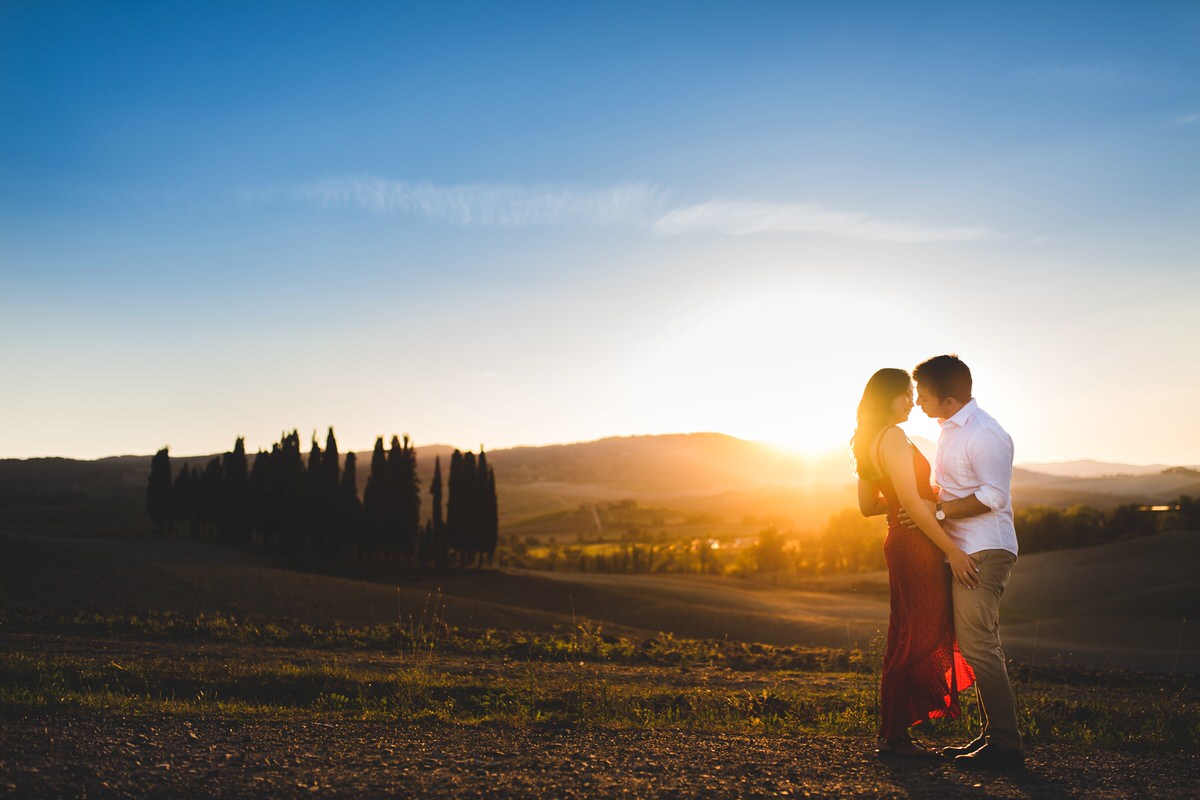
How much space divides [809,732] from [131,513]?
280 feet

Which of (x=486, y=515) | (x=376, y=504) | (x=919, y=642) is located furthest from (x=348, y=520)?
(x=919, y=642)

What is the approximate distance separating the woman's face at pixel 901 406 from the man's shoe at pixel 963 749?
2.24 meters

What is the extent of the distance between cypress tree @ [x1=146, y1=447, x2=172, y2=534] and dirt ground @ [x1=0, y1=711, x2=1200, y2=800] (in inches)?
2443

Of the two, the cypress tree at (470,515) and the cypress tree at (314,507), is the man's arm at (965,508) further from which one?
the cypress tree at (314,507)

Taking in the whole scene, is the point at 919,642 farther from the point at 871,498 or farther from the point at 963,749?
the point at 871,498

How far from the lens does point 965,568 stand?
558 centimetres

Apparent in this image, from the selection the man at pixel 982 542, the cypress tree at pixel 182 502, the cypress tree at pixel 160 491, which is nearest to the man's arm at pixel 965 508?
the man at pixel 982 542

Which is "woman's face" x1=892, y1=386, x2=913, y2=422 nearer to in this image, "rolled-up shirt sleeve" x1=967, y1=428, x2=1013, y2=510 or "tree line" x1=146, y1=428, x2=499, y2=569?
"rolled-up shirt sleeve" x1=967, y1=428, x2=1013, y2=510

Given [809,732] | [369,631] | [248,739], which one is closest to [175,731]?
[248,739]

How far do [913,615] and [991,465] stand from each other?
118 cm

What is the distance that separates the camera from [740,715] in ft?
26.2

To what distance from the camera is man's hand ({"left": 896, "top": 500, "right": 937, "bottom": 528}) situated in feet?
19.1

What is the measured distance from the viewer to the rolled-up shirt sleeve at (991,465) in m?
5.59

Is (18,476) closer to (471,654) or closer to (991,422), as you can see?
(471,654)
